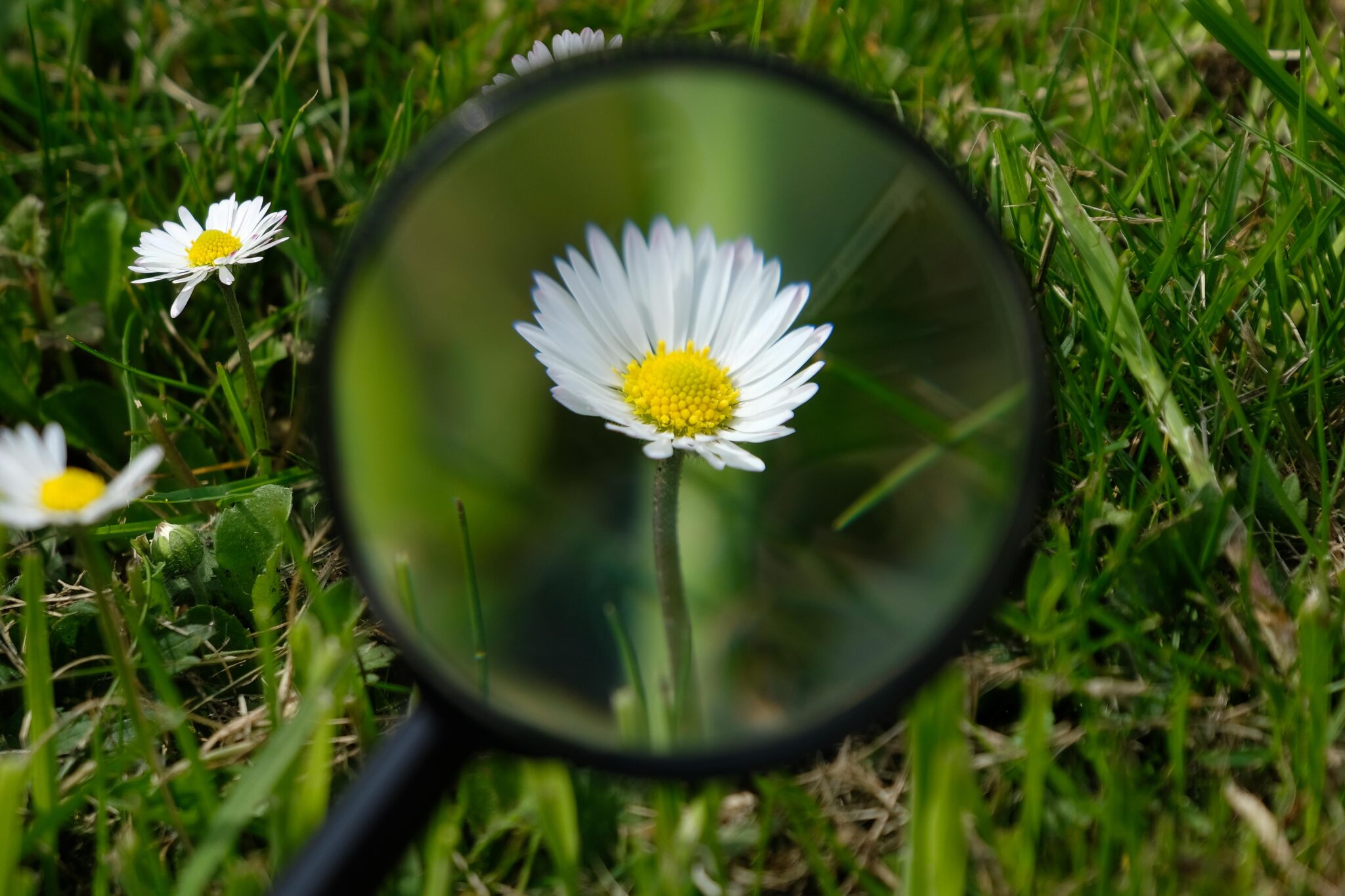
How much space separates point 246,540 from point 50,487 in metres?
0.36

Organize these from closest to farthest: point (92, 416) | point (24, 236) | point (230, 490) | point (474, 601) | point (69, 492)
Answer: point (69, 492) → point (474, 601) → point (230, 490) → point (92, 416) → point (24, 236)

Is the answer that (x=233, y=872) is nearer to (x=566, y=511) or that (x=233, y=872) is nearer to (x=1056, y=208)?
(x=566, y=511)

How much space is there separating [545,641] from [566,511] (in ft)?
0.60

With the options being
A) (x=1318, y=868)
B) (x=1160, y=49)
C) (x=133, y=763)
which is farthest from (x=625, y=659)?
(x=1160, y=49)

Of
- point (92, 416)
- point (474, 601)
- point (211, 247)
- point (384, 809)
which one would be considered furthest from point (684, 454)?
point (92, 416)

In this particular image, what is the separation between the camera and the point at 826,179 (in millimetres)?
1165

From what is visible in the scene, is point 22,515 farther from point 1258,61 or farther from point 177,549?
point 1258,61

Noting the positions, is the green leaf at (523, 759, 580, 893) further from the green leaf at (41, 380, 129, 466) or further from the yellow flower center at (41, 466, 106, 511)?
the green leaf at (41, 380, 129, 466)

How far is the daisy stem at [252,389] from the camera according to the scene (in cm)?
133

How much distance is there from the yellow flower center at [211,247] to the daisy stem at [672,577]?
62 cm

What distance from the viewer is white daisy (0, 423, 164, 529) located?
89cm

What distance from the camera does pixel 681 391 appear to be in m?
1.27

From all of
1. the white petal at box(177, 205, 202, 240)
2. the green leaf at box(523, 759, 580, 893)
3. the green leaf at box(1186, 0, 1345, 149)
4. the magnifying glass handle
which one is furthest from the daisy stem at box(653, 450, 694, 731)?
the green leaf at box(1186, 0, 1345, 149)

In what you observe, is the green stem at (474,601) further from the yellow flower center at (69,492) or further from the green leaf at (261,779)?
the yellow flower center at (69,492)
